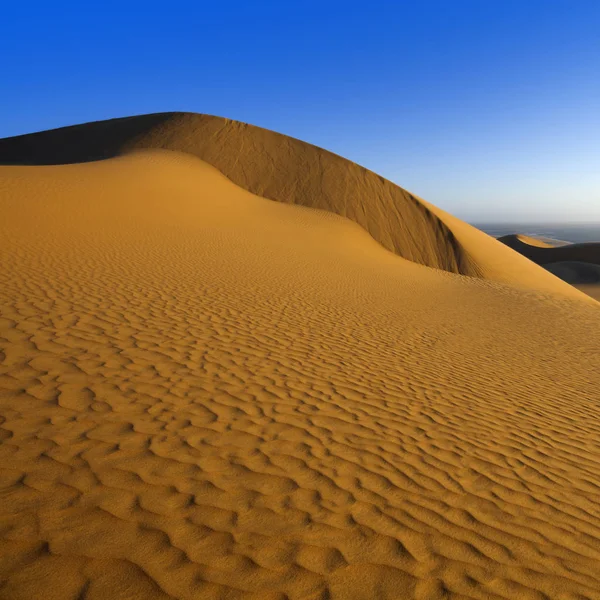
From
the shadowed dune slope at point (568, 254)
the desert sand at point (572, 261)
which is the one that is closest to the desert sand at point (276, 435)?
the desert sand at point (572, 261)

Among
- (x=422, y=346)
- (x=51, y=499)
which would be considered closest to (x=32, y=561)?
(x=51, y=499)

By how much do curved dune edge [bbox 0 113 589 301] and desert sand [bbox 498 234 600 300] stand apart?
1560cm

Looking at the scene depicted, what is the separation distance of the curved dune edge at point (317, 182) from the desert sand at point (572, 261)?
51.2ft

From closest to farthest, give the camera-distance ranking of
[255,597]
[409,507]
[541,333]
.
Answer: [255,597]
[409,507]
[541,333]

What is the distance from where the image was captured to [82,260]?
37.2 ft

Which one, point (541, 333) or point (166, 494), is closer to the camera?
point (166, 494)

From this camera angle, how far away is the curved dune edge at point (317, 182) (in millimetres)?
25156

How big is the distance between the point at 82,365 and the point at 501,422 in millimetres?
5070

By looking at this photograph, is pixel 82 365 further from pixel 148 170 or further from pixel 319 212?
pixel 319 212

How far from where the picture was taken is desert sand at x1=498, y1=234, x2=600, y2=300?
3962 cm

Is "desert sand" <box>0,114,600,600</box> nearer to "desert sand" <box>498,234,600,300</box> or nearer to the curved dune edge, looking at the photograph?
the curved dune edge

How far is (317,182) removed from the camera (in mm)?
27938

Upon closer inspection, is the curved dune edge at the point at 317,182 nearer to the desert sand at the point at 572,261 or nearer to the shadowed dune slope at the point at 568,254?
the desert sand at the point at 572,261

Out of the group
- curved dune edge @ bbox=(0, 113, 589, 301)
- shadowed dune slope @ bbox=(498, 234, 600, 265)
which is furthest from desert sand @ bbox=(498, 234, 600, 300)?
curved dune edge @ bbox=(0, 113, 589, 301)
